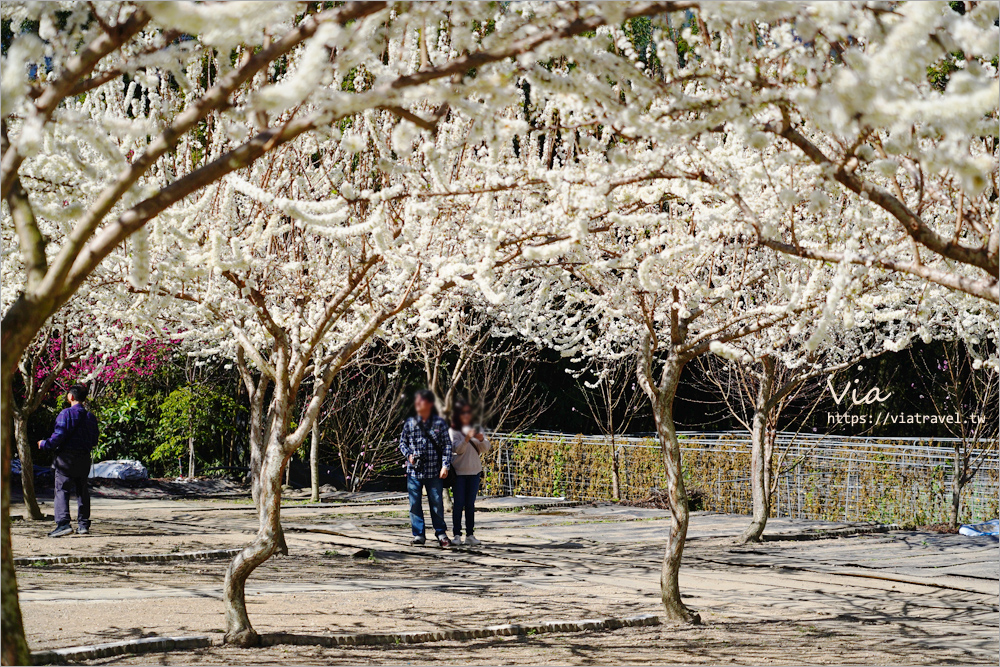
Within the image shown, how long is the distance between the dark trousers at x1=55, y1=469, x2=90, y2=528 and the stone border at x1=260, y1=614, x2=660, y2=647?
540 cm

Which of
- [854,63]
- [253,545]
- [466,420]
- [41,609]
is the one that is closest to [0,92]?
[854,63]

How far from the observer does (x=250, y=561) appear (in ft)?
17.8

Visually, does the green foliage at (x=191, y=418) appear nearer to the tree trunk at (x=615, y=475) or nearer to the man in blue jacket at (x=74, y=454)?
the tree trunk at (x=615, y=475)

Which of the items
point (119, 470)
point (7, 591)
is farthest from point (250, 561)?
point (119, 470)

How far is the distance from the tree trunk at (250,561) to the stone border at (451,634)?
0.14m

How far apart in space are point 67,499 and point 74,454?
0.54 meters

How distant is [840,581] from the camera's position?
27.7ft

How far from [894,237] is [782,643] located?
2.42 meters

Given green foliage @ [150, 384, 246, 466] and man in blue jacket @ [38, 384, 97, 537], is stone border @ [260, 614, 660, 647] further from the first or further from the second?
green foliage @ [150, 384, 246, 466]

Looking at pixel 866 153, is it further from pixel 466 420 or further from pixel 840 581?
pixel 840 581

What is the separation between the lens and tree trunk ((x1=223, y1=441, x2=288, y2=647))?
17.4ft

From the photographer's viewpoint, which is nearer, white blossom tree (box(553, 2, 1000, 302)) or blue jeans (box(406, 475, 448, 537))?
white blossom tree (box(553, 2, 1000, 302))

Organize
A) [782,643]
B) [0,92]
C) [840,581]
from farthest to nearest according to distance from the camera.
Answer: [840,581] → [782,643] → [0,92]

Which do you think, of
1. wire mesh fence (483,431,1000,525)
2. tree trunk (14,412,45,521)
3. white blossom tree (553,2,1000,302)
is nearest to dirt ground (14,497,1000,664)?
tree trunk (14,412,45,521)
